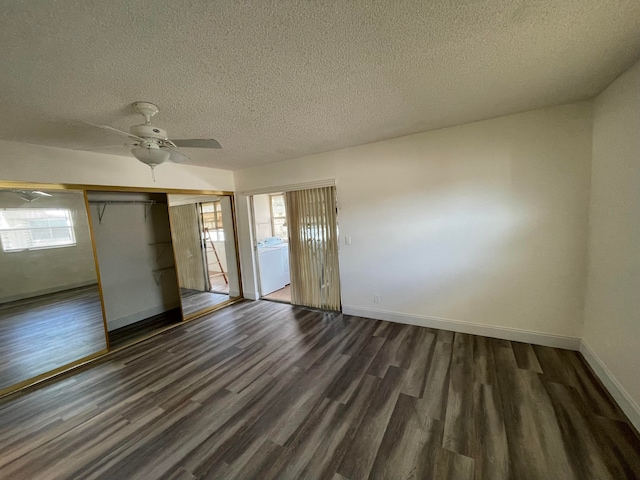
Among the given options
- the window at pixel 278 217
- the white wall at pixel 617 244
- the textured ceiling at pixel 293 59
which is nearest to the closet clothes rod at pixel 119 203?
the textured ceiling at pixel 293 59

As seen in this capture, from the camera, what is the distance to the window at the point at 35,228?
2547mm

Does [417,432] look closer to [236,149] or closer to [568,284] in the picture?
[568,284]

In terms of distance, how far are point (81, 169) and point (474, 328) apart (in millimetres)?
5044

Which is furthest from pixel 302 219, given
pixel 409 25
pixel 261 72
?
pixel 409 25

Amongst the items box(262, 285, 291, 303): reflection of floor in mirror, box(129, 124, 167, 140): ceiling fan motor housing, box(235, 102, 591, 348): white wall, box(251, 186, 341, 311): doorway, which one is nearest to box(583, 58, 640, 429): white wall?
box(235, 102, 591, 348): white wall

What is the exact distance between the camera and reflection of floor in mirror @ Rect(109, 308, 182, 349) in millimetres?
3357

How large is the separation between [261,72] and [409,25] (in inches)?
35.4

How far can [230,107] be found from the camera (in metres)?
2.04

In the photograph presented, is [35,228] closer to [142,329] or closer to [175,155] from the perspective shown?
[142,329]

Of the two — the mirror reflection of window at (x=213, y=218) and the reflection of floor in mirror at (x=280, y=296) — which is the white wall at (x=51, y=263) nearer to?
the mirror reflection of window at (x=213, y=218)

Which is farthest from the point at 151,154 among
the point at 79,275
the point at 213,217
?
the point at 213,217

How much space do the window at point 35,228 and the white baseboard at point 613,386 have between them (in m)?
5.34

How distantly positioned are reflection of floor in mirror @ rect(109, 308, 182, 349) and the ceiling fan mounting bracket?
9.66 ft

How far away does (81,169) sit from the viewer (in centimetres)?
288
